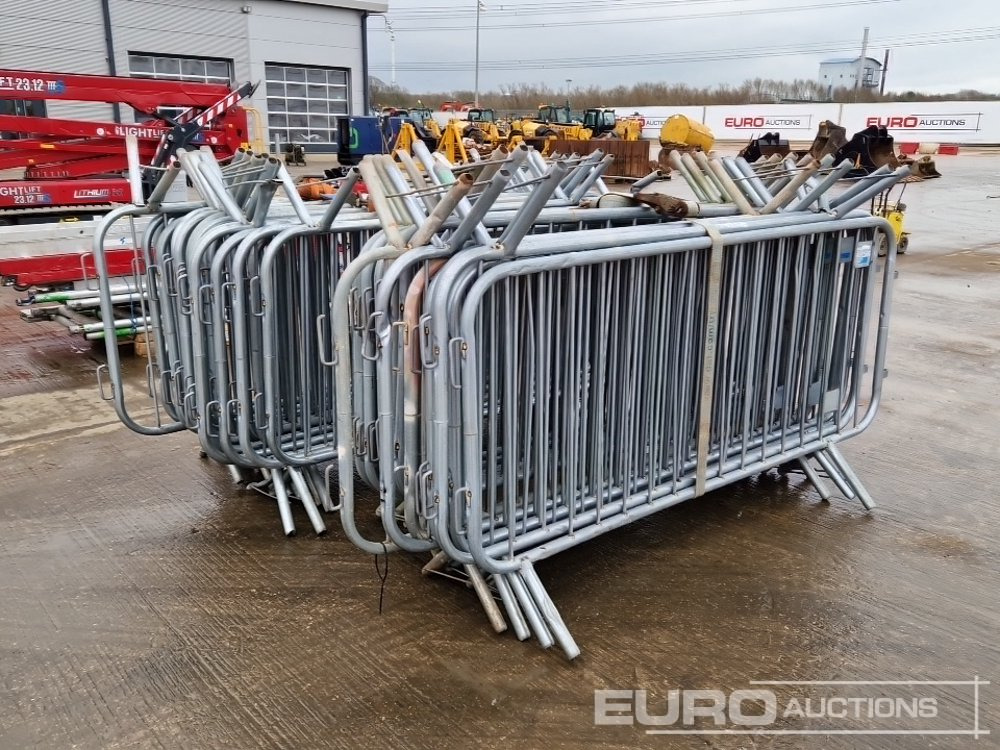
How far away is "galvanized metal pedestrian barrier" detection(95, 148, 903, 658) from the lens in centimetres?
292

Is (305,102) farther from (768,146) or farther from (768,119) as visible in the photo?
(768,119)

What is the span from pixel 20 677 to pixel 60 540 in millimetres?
1119

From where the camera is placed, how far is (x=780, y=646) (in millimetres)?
3242

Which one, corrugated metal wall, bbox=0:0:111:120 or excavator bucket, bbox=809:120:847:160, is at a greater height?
corrugated metal wall, bbox=0:0:111:120

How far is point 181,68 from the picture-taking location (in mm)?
25234

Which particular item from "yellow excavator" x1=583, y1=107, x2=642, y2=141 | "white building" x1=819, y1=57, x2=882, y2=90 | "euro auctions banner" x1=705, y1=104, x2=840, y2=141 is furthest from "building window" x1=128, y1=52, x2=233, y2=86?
"white building" x1=819, y1=57, x2=882, y2=90

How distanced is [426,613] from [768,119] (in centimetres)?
4834

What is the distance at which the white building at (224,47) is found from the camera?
22.6m

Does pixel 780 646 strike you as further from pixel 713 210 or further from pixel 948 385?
pixel 948 385

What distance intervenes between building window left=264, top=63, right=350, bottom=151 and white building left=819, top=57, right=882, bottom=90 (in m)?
52.6

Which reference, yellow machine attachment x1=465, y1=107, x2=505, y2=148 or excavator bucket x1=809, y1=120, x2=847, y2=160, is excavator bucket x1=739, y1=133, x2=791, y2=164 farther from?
yellow machine attachment x1=465, y1=107, x2=505, y2=148

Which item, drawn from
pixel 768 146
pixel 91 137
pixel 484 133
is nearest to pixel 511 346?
pixel 91 137

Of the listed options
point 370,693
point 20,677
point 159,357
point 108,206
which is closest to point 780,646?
point 370,693

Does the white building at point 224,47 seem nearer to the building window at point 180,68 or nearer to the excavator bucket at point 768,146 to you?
the building window at point 180,68
